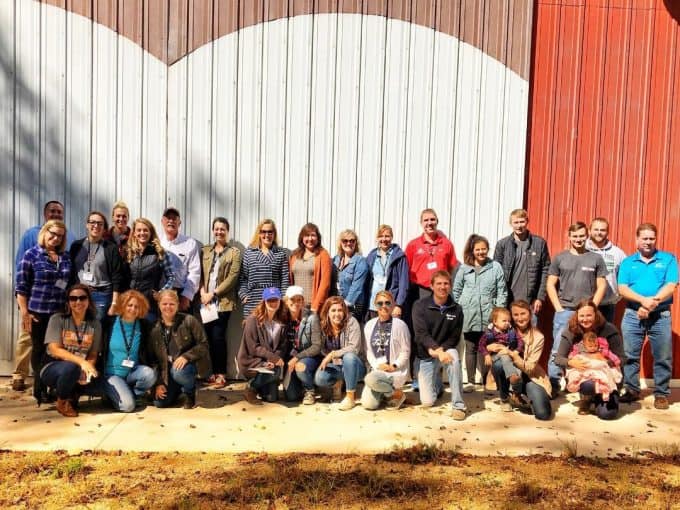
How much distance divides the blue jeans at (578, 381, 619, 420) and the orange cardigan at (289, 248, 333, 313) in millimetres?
2404

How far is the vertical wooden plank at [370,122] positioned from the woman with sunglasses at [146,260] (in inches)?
79.2

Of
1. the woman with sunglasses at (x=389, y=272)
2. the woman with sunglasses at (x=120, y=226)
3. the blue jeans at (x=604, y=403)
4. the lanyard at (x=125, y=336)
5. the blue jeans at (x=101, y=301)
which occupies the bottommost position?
the blue jeans at (x=604, y=403)

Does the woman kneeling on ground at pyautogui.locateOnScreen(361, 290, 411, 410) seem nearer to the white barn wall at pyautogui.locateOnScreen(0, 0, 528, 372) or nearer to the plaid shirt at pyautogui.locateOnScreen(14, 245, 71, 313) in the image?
the white barn wall at pyautogui.locateOnScreen(0, 0, 528, 372)

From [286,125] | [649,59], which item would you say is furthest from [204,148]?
[649,59]

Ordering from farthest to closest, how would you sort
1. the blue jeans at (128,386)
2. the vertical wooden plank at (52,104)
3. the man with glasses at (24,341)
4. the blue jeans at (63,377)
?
the vertical wooden plank at (52,104) → the man with glasses at (24,341) → the blue jeans at (128,386) → the blue jeans at (63,377)

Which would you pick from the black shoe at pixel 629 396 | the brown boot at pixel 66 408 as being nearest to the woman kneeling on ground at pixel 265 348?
the brown boot at pixel 66 408

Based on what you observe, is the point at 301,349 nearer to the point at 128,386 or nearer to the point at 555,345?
the point at 128,386

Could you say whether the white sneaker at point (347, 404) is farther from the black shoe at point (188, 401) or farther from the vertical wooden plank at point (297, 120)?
the vertical wooden plank at point (297, 120)

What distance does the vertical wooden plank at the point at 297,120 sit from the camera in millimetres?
6543

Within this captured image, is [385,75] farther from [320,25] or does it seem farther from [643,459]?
[643,459]

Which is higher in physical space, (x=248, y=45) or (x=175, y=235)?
(x=248, y=45)

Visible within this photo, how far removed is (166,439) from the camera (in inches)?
187

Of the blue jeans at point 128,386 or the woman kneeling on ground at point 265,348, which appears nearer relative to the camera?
the blue jeans at point 128,386

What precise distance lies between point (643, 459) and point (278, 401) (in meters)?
2.93
